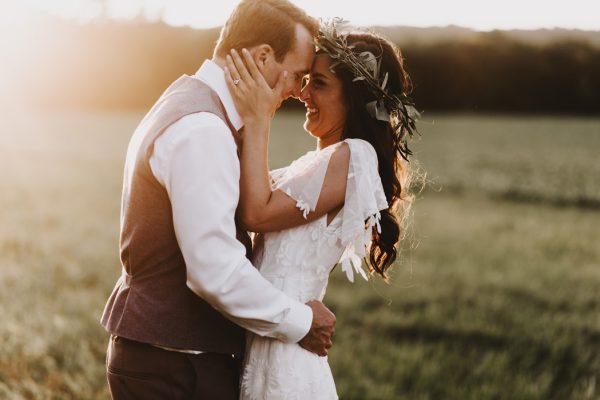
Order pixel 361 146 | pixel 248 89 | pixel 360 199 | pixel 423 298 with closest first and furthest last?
1. pixel 248 89
2. pixel 360 199
3. pixel 361 146
4. pixel 423 298

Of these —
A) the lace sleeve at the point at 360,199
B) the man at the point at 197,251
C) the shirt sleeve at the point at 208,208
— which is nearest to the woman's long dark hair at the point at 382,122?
the lace sleeve at the point at 360,199

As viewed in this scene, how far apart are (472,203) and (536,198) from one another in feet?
7.19

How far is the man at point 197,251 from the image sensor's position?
2289mm

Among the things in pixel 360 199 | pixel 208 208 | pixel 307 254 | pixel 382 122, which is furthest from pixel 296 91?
pixel 208 208

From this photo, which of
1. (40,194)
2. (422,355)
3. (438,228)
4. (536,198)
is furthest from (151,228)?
(536,198)

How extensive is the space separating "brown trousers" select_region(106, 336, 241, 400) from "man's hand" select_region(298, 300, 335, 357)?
1.17 feet

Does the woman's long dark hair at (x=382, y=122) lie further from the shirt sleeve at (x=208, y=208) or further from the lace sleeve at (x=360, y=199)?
the shirt sleeve at (x=208, y=208)

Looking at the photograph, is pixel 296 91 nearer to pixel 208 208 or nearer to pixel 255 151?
pixel 255 151

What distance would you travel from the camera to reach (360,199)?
8.96 feet

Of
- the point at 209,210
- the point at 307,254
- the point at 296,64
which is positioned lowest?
the point at 307,254

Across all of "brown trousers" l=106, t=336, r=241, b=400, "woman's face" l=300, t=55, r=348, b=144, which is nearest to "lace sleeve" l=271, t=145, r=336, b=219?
"woman's face" l=300, t=55, r=348, b=144

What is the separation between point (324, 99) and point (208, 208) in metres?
0.96

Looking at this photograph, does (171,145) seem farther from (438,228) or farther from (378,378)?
(438,228)

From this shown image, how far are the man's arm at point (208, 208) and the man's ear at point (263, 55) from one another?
42cm
